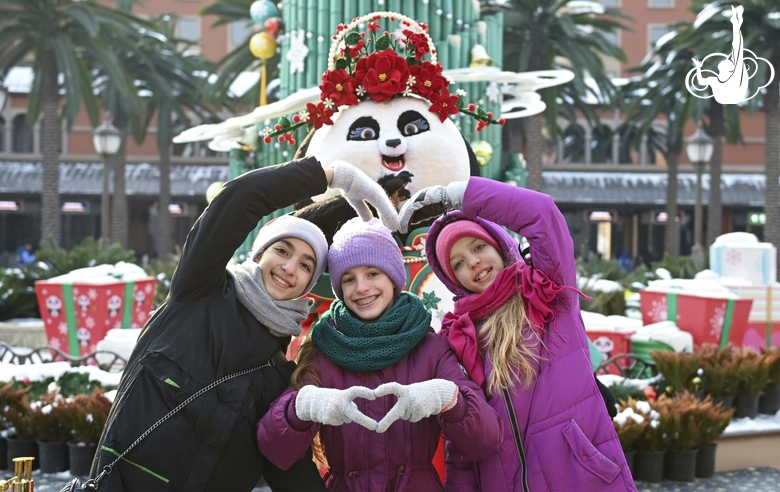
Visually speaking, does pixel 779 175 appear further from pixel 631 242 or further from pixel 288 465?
pixel 288 465

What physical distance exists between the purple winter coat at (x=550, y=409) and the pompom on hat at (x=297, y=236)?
47 cm

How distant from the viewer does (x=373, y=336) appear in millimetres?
2307

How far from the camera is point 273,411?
2.20 m

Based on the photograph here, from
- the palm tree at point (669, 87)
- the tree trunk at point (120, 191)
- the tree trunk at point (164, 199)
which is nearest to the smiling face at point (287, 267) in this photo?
the palm tree at point (669, 87)

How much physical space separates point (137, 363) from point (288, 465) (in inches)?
20.1

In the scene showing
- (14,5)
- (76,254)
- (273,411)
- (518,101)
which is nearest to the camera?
(273,411)

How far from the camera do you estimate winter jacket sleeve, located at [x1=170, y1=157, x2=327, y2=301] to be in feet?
7.59

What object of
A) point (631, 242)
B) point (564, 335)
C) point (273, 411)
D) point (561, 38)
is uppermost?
point (561, 38)

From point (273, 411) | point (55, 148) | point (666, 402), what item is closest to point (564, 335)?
point (273, 411)

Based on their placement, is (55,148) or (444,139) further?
(55,148)

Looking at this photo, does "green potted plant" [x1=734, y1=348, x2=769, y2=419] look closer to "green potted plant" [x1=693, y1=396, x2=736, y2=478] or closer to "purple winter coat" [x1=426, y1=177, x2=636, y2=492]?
"green potted plant" [x1=693, y1=396, x2=736, y2=478]

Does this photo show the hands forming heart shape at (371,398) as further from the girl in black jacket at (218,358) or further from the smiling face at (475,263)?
the smiling face at (475,263)

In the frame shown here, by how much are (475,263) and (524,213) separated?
0.25m

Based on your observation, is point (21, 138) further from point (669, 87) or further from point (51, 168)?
point (669, 87)
